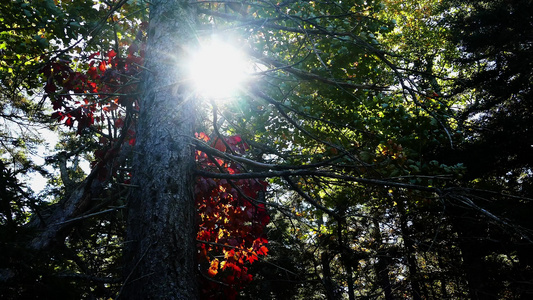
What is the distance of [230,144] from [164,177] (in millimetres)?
1976

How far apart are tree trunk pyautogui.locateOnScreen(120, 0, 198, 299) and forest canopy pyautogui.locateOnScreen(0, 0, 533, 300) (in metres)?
0.01

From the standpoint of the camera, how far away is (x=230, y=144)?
13.4 feet

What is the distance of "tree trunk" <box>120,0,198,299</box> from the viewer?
1830mm

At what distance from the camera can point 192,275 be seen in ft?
6.42

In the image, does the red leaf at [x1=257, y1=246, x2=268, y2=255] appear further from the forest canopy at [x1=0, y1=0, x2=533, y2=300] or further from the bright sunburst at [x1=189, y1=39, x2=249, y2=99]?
the bright sunburst at [x1=189, y1=39, x2=249, y2=99]

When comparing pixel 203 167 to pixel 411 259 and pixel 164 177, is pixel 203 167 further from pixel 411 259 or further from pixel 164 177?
pixel 411 259

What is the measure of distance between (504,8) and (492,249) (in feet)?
20.8

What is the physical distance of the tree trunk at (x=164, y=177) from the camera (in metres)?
1.83

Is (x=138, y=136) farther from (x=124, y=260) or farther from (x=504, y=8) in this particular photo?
(x=504, y=8)

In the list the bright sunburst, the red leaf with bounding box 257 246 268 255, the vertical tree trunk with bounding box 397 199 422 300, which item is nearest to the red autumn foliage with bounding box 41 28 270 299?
the red leaf with bounding box 257 246 268 255

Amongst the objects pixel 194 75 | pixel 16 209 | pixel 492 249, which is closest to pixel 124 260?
pixel 16 209

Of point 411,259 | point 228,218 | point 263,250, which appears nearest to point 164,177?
point 228,218

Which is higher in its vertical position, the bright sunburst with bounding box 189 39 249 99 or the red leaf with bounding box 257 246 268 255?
the bright sunburst with bounding box 189 39 249 99

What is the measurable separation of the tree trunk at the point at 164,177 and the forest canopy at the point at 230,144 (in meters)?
0.01
